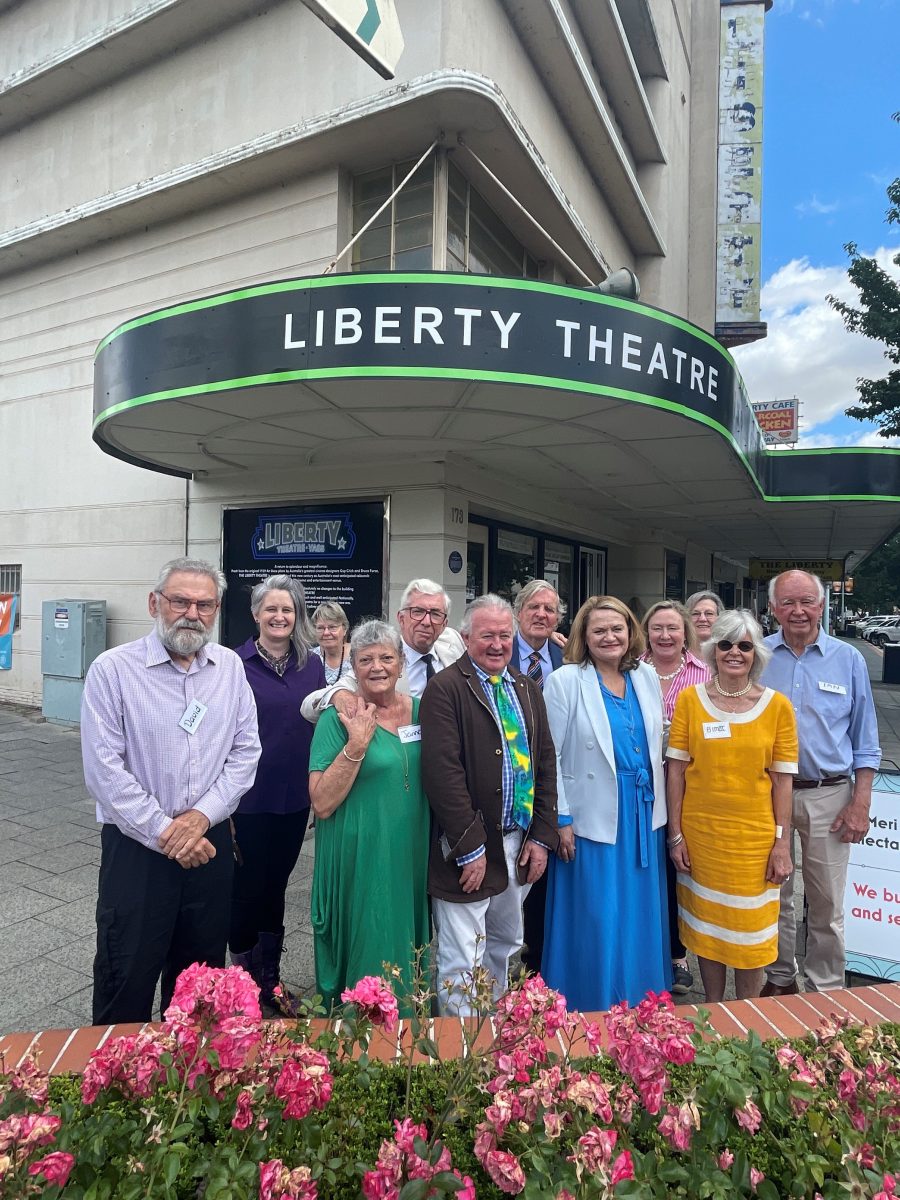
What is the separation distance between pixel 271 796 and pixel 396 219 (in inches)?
263

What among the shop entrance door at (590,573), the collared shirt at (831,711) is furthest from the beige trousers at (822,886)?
the shop entrance door at (590,573)

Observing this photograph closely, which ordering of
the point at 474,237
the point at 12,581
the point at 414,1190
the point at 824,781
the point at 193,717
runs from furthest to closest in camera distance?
the point at 12,581 < the point at 474,237 < the point at 824,781 < the point at 193,717 < the point at 414,1190

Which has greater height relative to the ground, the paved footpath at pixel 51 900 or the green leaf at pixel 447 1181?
the green leaf at pixel 447 1181

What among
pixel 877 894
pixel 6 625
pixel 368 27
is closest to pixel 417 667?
pixel 877 894

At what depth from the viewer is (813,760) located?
3.15 m

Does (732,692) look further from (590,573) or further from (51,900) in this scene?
(590,573)

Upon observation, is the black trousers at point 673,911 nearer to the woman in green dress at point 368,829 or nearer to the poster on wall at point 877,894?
the poster on wall at point 877,894

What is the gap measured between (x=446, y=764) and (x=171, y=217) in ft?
29.5

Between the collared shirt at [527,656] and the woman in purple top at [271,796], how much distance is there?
1202mm

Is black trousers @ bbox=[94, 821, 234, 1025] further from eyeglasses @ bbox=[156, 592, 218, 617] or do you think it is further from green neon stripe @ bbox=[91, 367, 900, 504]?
green neon stripe @ bbox=[91, 367, 900, 504]

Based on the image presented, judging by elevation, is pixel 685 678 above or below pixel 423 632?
below

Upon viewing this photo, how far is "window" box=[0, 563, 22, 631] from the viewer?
34.9 ft

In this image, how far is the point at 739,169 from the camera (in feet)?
52.5

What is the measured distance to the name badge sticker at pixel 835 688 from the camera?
10.4 feet
